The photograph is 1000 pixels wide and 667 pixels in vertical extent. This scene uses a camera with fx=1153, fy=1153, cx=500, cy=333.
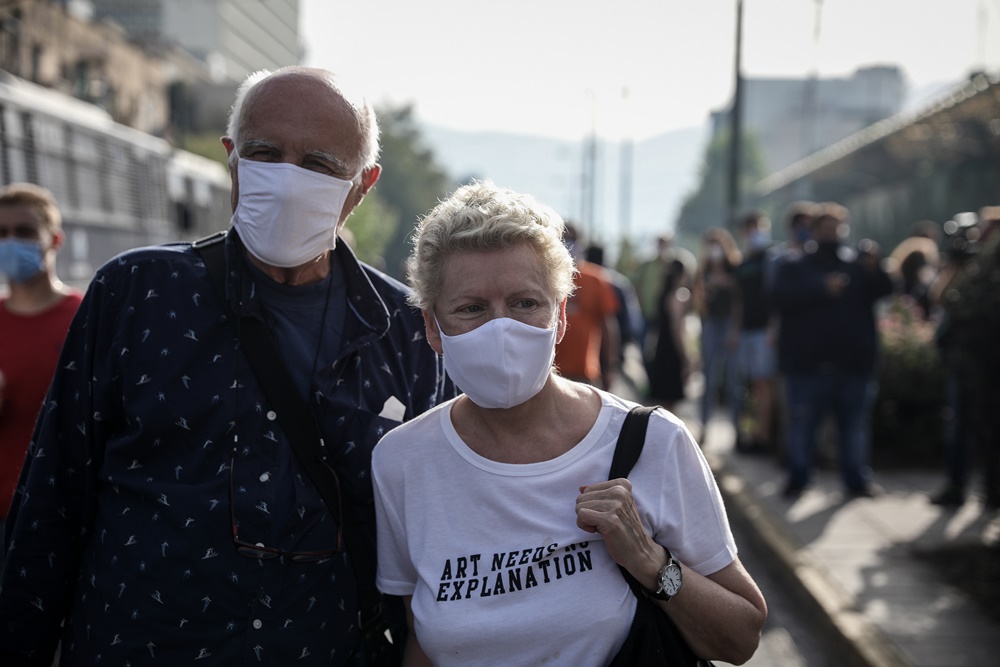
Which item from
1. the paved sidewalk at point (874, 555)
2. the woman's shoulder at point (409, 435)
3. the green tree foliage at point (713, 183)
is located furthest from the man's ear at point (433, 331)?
the green tree foliage at point (713, 183)

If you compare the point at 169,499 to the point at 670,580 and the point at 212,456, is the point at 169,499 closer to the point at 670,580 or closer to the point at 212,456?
the point at 212,456

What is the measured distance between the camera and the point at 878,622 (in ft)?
19.0

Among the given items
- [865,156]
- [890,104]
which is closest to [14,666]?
[865,156]

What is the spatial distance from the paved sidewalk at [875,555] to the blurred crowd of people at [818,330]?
0.29 meters

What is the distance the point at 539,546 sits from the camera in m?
2.39

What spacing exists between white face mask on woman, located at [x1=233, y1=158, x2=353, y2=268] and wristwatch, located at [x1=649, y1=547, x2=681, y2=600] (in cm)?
114

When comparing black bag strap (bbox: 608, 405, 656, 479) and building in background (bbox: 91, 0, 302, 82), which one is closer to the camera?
black bag strap (bbox: 608, 405, 656, 479)

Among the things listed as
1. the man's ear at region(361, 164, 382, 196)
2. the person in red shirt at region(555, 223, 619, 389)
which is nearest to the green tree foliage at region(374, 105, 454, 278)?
the person in red shirt at region(555, 223, 619, 389)

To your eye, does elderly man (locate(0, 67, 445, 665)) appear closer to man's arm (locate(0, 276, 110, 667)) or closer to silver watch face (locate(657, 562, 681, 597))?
man's arm (locate(0, 276, 110, 667))

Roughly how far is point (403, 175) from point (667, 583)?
9459cm

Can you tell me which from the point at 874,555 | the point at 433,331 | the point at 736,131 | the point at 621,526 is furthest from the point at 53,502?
the point at 736,131

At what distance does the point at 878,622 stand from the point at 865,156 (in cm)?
3525

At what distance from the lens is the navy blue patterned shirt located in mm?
2543

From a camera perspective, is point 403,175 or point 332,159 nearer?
point 332,159
